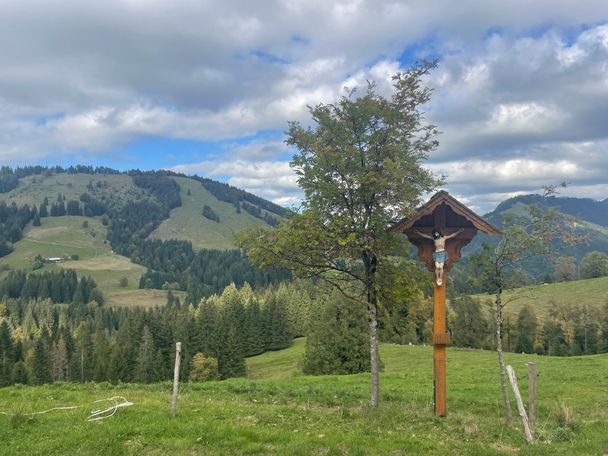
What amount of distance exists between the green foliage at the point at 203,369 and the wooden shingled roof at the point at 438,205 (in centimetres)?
8092

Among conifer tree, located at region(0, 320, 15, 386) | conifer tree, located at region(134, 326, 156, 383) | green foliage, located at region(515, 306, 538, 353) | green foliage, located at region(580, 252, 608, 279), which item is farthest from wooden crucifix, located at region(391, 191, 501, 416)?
green foliage, located at region(580, 252, 608, 279)

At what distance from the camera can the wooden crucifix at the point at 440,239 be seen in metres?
15.5

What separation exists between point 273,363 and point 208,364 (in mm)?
20019

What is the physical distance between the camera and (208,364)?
9056 cm

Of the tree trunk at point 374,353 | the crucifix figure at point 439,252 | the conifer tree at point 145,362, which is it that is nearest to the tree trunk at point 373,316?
the tree trunk at point 374,353

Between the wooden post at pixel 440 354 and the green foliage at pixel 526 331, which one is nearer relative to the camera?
the wooden post at pixel 440 354

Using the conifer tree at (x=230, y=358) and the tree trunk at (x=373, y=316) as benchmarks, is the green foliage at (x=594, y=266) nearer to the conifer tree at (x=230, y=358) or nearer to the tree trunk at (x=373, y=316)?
the conifer tree at (x=230, y=358)

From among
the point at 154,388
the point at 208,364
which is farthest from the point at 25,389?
the point at 208,364

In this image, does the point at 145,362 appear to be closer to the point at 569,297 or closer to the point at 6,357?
the point at 6,357

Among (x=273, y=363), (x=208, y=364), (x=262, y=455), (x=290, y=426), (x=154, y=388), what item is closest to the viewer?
(x=262, y=455)

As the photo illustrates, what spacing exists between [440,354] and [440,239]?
4.00m

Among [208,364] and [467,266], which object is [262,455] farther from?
[208,364]

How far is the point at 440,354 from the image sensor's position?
15.7 m

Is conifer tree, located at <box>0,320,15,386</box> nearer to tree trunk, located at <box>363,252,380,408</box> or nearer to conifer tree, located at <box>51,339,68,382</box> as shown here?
conifer tree, located at <box>51,339,68,382</box>
